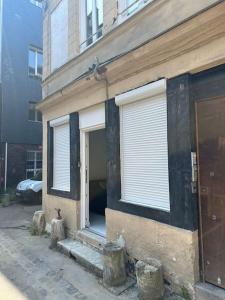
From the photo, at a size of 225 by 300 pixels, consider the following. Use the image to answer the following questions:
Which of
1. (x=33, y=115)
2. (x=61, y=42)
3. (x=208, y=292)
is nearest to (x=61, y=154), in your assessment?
(x=61, y=42)

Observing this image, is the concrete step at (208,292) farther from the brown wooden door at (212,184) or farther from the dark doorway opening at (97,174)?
the dark doorway opening at (97,174)

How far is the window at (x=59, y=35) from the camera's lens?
719 cm

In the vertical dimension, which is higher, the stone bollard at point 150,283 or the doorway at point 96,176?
the doorway at point 96,176

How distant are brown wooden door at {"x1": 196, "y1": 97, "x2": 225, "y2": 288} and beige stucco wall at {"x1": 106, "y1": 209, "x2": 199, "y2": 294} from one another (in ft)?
0.57

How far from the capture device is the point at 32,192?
12.2 metres

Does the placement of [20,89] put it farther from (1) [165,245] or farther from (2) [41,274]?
(1) [165,245]

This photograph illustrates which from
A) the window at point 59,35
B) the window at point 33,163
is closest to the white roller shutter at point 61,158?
the window at point 59,35

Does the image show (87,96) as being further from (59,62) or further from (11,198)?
(11,198)

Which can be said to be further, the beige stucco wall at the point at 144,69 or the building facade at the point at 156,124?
the building facade at the point at 156,124

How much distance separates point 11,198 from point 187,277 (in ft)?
35.6

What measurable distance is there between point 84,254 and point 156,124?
109 inches

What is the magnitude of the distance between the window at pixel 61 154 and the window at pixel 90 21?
184 cm

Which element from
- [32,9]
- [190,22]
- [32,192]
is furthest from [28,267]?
[32,9]

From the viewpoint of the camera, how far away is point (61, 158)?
7227mm
